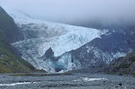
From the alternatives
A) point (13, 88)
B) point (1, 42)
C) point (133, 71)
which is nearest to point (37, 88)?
point (13, 88)

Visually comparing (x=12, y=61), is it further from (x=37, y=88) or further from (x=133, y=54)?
(x=37, y=88)

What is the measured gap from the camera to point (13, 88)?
5066 cm

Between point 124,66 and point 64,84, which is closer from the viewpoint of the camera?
point 64,84

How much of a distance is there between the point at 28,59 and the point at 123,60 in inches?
2155

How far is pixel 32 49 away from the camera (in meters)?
200

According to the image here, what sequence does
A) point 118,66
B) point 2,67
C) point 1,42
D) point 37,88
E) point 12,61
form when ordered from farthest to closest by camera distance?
point 1,42 < point 118,66 < point 12,61 < point 2,67 < point 37,88

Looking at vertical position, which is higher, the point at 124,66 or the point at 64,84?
the point at 124,66

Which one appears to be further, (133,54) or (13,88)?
(133,54)

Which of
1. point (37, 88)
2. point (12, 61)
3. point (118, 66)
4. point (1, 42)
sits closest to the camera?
point (37, 88)

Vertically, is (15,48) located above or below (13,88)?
above

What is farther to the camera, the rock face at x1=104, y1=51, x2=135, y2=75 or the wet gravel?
the rock face at x1=104, y1=51, x2=135, y2=75

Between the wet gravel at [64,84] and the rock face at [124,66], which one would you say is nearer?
the wet gravel at [64,84]

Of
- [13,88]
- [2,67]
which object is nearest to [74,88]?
[13,88]

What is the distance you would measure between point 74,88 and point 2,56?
10617 cm
